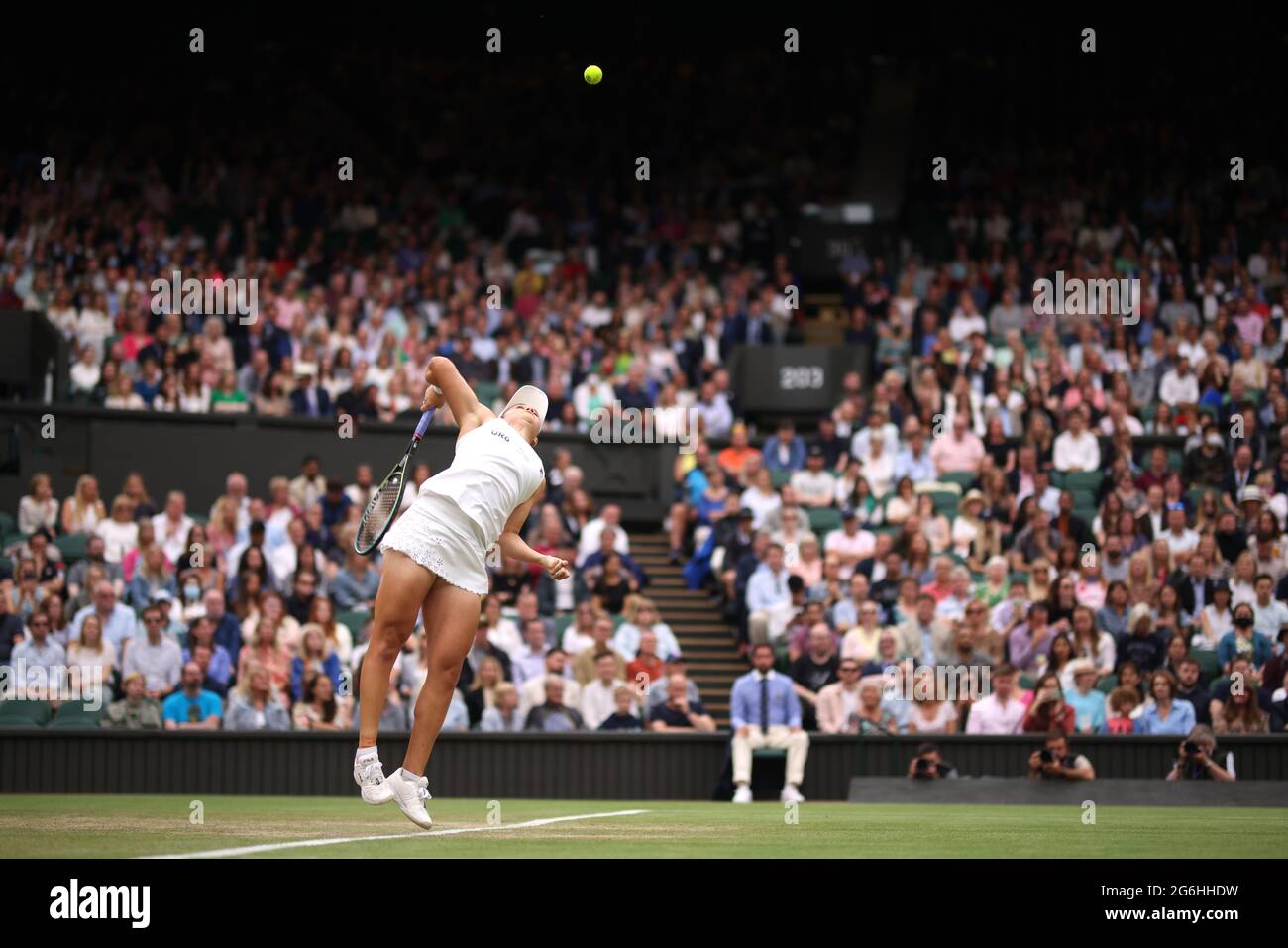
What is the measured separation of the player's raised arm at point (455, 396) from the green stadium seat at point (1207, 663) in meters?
10.2

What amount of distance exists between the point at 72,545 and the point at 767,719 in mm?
7586

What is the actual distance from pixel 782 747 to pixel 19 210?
14265mm

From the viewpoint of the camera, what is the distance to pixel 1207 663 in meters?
17.8

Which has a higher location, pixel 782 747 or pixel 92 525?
pixel 92 525

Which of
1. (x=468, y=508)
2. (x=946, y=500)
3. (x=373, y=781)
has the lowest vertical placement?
(x=373, y=781)

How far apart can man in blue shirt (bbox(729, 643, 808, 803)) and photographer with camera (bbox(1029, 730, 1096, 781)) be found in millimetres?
2098

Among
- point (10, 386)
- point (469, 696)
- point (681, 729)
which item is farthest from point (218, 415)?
point (681, 729)

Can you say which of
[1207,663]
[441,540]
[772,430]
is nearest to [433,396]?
[441,540]

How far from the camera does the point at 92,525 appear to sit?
19.8 m

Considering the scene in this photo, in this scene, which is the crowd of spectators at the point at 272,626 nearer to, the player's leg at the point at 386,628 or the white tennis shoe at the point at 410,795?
the player's leg at the point at 386,628

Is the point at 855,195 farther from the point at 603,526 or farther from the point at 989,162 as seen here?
the point at 603,526

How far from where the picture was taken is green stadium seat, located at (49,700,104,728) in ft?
55.0

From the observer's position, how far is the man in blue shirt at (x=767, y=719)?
16.4m

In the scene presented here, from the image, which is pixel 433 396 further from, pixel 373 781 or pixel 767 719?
pixel 767 719
